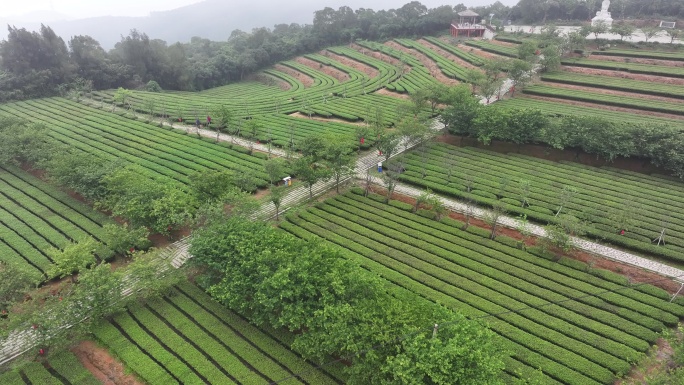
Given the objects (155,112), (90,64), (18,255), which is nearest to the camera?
(18,255)

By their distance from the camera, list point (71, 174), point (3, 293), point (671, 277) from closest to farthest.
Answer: point (3, 293), point (671, 277), point (71, 174)

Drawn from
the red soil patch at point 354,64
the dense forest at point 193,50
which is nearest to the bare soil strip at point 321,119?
the red soil patch at point 354,64

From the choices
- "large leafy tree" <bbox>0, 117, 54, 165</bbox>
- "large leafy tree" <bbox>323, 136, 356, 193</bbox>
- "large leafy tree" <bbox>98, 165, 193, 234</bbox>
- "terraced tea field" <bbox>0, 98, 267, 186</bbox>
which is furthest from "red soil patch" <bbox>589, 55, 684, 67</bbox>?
"large leafy tree" <bbox>0, 117, 54, 165</bbox>

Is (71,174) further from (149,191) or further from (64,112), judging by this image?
(64,112)

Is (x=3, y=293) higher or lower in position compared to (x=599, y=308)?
higher

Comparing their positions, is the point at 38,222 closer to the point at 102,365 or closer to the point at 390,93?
the point at 102,365

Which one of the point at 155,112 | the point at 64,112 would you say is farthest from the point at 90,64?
the point at 155,112

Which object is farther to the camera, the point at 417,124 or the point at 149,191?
the point at 417,124

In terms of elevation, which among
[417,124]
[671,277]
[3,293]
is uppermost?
[417,124]
